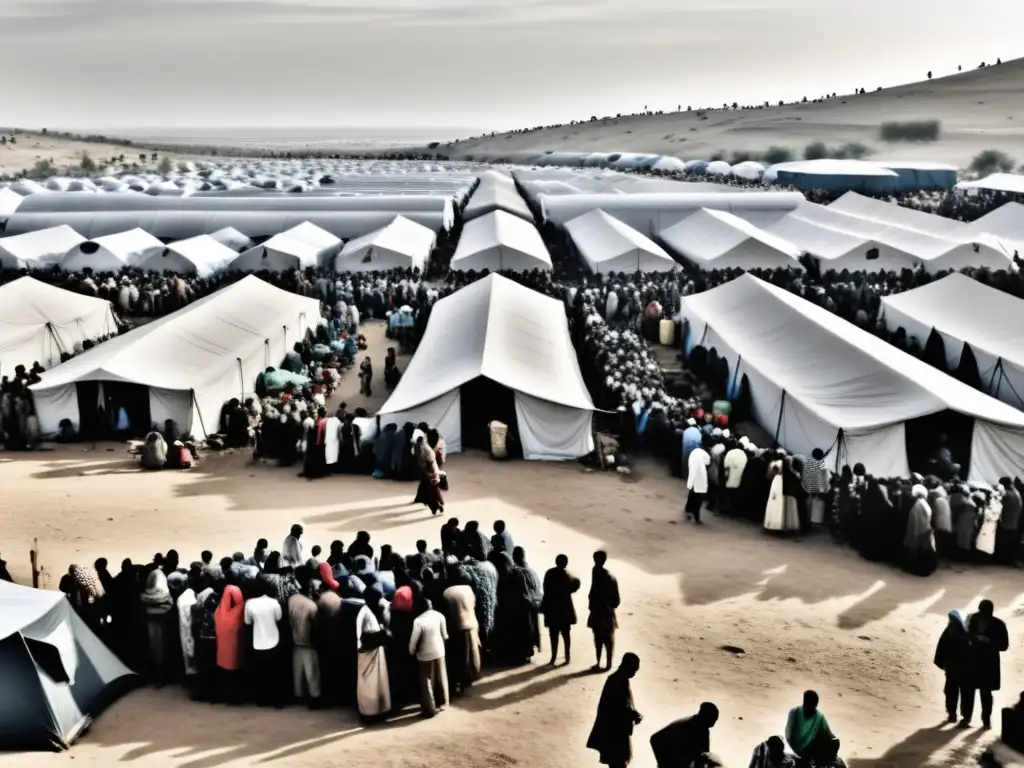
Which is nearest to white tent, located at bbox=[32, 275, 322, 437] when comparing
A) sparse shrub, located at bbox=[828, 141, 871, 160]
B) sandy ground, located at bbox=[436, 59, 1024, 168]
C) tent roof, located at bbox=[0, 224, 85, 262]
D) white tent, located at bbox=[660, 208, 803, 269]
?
tent roof, located at bbox=[0, 224, 85, 262]

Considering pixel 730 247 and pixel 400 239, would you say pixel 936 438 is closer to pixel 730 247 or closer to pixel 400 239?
pixel 730 247

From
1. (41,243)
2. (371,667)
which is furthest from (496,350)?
(41,243)

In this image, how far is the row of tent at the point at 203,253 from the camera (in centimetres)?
3447

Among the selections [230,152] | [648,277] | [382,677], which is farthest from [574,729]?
[230,152]

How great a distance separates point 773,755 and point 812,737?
0.70 meters

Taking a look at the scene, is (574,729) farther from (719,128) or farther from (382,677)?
(719,128)

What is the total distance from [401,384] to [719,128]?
373ft

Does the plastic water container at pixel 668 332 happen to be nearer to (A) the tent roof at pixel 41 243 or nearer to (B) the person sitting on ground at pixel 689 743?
(B) the person sitting on ground at pixel 689 743

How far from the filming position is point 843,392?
1669 centimetres

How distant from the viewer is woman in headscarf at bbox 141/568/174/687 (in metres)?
9.93

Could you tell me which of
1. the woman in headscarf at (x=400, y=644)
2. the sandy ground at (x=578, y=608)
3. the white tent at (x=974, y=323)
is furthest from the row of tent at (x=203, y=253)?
the woman in headscarf at (x=400, y=644)

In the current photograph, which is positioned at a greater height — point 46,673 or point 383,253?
point 383,253

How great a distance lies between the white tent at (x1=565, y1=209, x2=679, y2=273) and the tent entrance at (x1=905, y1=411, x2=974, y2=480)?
62.4 ft

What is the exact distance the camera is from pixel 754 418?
19188 millimetres
